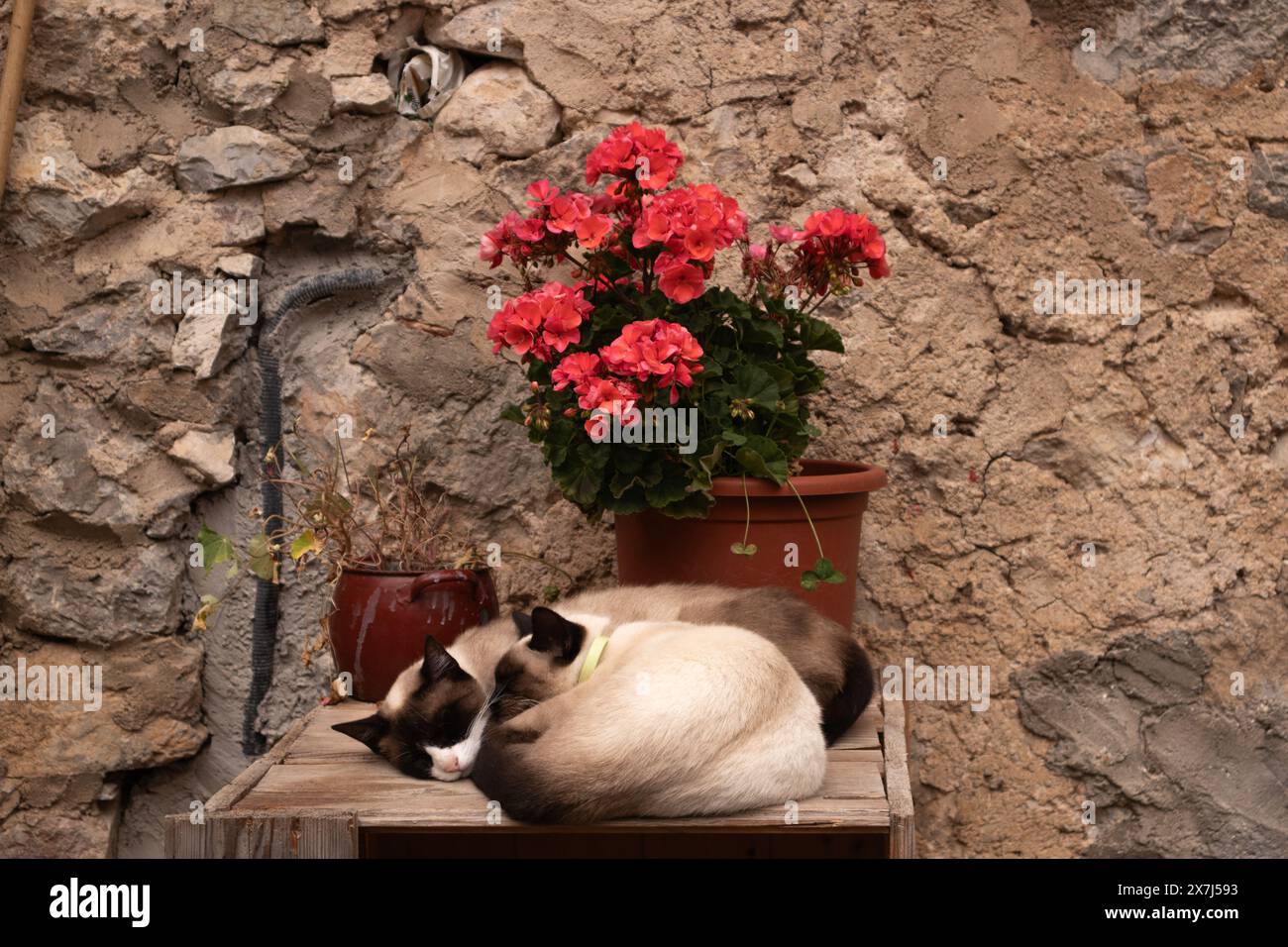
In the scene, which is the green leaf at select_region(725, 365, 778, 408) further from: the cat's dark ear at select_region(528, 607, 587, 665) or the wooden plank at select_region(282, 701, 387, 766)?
the wooden plank at select_region(282, 701, 387, 766)

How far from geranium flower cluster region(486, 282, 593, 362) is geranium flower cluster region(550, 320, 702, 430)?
7cm

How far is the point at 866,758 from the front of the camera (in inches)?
97.7

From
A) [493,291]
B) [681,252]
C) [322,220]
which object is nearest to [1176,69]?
[681,252]

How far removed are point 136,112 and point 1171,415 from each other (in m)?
3.03

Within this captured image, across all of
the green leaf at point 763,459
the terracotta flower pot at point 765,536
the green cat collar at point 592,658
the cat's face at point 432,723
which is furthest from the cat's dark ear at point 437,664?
the green leaf at point 763,459

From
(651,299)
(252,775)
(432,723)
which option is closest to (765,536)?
(651,299)

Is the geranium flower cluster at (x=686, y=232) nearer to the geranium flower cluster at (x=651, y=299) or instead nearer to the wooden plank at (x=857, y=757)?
the geranium flower cluster at (x=651, y=299)

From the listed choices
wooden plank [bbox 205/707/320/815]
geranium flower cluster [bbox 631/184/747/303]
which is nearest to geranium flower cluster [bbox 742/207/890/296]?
geranium flower cluster [bbox 631/184/747/303]

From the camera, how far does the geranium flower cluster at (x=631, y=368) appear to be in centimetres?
266

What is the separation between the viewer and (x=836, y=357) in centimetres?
347

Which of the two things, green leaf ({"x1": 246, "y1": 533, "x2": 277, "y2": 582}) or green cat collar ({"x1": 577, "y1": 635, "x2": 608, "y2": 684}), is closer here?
green cat collar ({"x1": 577, "y1": 635, "x2": 608, "y2": 684})

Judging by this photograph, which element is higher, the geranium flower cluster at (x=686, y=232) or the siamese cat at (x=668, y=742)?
the geranium flower cluster at (x=686, y=232)

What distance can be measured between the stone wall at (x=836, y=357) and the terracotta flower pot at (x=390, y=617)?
0.60m

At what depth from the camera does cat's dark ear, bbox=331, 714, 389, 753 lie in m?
2.47
